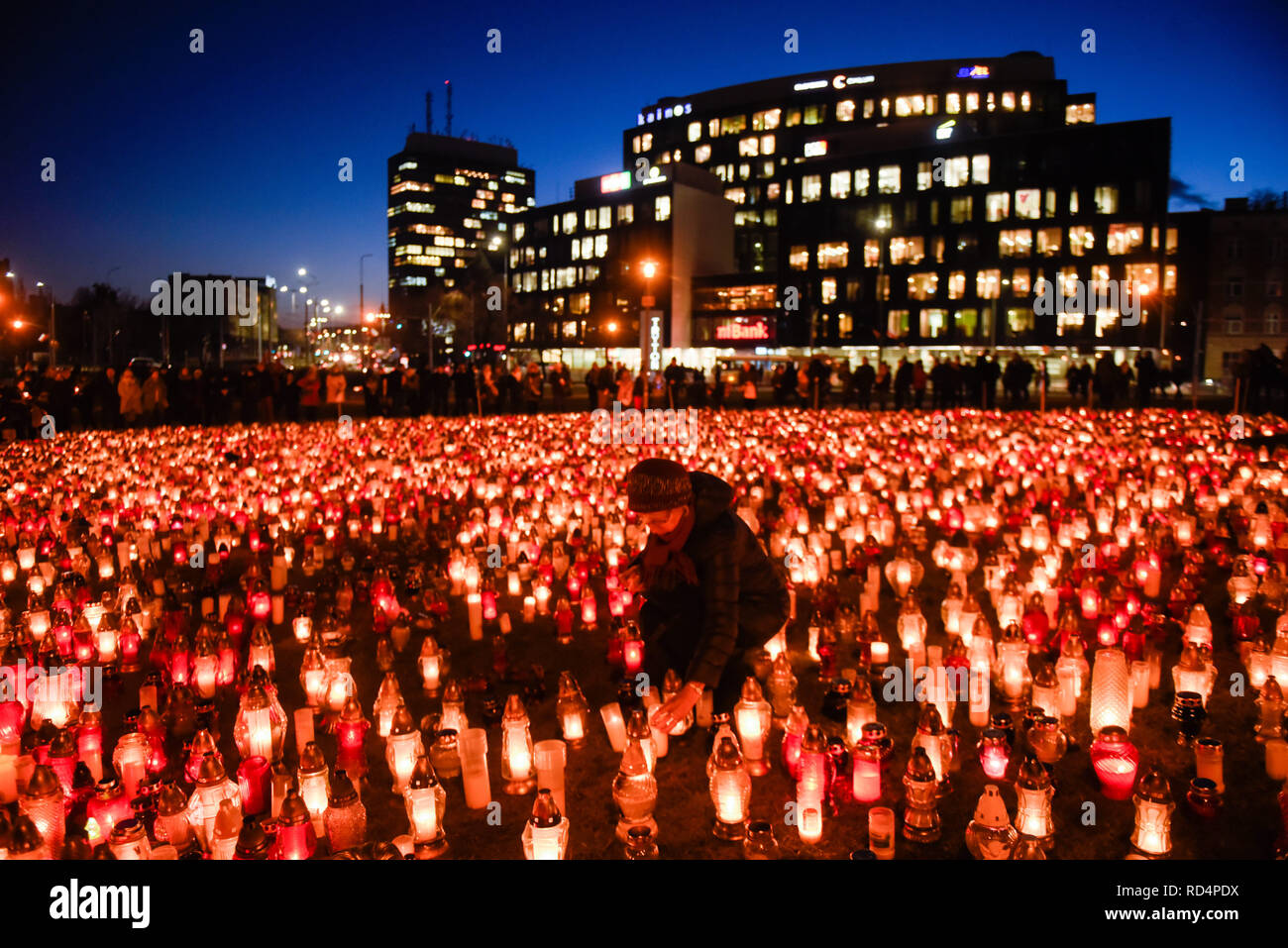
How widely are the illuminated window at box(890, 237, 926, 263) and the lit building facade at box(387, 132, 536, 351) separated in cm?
10772

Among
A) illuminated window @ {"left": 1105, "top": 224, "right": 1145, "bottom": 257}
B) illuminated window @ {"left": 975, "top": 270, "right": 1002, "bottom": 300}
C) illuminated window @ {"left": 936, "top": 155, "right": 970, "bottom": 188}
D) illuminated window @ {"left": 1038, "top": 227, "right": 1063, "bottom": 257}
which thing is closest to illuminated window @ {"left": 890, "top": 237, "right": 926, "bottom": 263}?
illuminated window @ {"left": 936, "top": 155, "right": 970, "bottom": 188}

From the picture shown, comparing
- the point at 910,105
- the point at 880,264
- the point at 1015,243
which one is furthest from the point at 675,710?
the point at 910,105

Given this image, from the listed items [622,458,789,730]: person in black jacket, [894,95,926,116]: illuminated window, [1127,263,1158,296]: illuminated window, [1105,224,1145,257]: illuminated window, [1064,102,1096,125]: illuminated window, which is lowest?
[622,458,789,730]: person in black jacket

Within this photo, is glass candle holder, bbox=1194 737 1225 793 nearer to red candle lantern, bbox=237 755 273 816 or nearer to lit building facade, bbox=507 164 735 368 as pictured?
red candle lantern, bbox=237 755 273 816

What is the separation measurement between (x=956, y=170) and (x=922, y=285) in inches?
390

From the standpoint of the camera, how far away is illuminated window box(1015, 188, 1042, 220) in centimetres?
6938

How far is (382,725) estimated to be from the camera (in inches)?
208

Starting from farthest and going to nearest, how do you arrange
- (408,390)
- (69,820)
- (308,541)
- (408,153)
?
(408,153) → (408,390) → (308,541) → (69,820)

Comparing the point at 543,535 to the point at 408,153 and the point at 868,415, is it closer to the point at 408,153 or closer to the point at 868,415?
the point at 868,415

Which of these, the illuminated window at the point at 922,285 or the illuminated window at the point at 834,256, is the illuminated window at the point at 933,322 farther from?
the illuminated window at the point at 834,256

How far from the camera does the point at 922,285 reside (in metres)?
74.5

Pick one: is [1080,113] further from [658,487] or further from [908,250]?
[658,487]

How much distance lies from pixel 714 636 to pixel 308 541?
6.39 m
